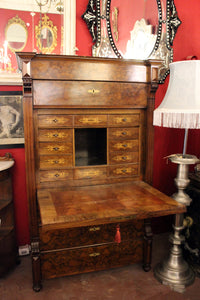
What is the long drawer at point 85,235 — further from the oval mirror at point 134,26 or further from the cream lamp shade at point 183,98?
the oval mirror at point 134,26

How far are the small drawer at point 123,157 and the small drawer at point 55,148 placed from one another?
38 centimetres

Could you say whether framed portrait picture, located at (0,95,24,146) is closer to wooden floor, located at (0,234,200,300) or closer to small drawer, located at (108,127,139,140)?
small drawer, located at (108,127,139,140)

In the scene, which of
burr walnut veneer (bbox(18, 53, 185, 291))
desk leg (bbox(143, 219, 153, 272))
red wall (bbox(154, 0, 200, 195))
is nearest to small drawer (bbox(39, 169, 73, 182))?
burr walnut veneer (bbox(18, 53, 185, 291))

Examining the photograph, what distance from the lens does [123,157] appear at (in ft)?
7.47

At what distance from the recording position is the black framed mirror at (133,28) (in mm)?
2521

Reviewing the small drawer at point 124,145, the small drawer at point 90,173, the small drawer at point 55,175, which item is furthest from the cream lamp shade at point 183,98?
the small drawer at point 55,175

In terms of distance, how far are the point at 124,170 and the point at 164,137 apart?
1.00 meters

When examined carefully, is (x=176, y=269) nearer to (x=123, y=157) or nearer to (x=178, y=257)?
(x=178, y=257)

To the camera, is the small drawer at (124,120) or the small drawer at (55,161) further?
the small drawer at (124,120)

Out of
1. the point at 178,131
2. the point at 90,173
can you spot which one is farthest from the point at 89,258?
the point at 178,131

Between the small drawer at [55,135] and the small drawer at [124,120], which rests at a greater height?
the small drawer at [124,120]

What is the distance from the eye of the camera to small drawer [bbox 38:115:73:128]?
203 centimetres

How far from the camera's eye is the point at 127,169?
90.4 inches

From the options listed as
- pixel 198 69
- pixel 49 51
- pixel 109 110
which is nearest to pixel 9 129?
pixel 49 51
